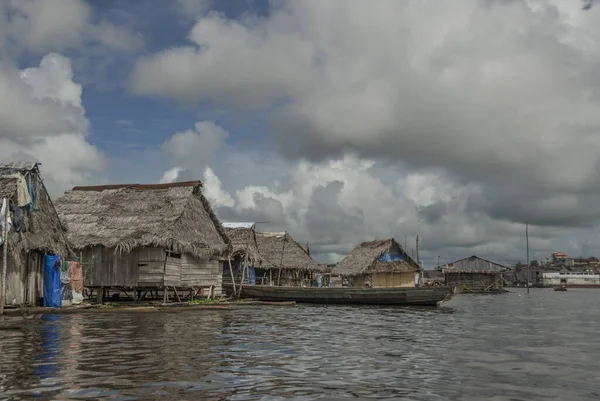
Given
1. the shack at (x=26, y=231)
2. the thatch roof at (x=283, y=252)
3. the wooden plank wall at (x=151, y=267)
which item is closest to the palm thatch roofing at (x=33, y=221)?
the shack at (x=26, y=231)

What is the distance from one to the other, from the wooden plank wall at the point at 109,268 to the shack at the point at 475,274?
2192 inches

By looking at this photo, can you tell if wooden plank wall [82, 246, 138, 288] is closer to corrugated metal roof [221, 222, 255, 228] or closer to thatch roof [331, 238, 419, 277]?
corrugated metal roof [221, 222, 255, 228]

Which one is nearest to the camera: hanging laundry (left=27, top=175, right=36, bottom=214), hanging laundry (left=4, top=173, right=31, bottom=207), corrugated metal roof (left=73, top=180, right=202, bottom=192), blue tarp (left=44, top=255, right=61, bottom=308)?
hanging laundry (left=4, top=173, right=31, bottom=207)

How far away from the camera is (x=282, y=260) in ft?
151

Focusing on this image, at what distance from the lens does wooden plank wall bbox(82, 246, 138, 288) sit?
27.0 metres

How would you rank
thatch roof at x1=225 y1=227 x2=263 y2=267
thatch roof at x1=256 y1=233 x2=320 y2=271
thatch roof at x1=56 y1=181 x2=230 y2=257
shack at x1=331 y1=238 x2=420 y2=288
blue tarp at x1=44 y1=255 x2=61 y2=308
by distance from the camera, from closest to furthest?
blue tarp at x1=44 y1=255 x2=61 y2=308 < thatch roof at x1=56 y1=181 x2=230 y2=257 < thatch roof at x1=225 y1=227 x2=263 y2=267 < shack at x1=331 y1=238 x2=420 y2=288 < thatch roof at x1=256 y1=233 x2=320 y2=271

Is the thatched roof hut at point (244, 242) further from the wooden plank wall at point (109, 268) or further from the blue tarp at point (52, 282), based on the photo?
the blue tarp at point (52, 282)

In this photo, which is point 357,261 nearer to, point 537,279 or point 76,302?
point 76,302

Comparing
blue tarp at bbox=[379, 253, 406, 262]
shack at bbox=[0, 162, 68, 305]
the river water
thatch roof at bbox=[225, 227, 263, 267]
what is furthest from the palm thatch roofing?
blue tarp at bbox=[379, 253, 406, 262]

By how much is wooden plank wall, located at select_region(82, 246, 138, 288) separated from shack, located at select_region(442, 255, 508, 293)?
5566cm

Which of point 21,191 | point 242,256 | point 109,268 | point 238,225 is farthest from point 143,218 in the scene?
point 238,225

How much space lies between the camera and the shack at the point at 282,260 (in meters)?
45.4

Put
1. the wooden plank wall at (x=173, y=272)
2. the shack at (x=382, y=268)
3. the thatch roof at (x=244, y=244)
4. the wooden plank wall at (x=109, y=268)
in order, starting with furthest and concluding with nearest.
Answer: the shack at (x=382, y=268)
the thatch roof at (x=244, y=244)
the wooden plank wall at (x=173, y=272)
the wooden plank wall at (x=109, y=268)

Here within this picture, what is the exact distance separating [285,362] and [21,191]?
14072mm
